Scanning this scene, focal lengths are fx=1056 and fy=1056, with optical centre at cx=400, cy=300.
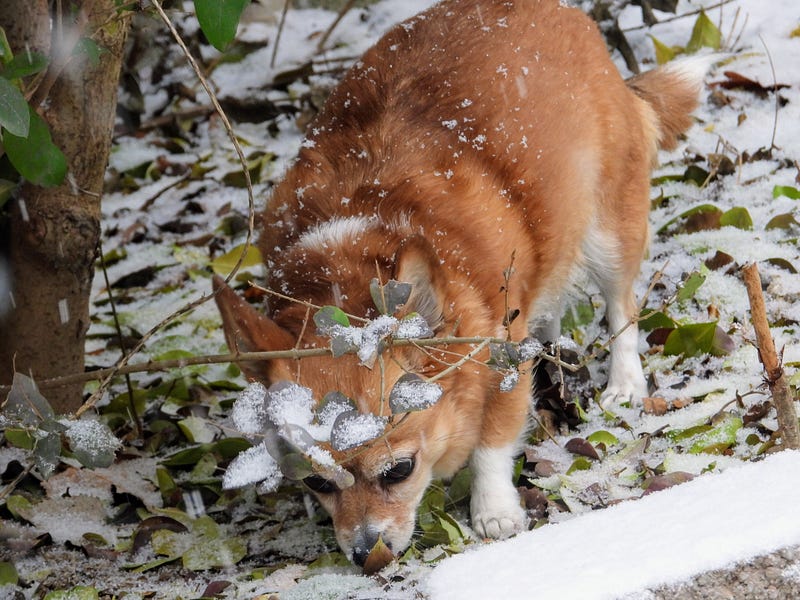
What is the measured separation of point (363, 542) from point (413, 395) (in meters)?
0.84

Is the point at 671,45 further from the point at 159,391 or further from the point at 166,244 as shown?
the point at 159,391

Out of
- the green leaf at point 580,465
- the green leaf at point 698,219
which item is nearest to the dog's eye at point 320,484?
the green leaf at point 580,465

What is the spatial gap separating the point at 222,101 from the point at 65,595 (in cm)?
341

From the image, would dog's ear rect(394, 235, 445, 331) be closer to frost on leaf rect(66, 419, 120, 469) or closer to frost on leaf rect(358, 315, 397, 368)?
frost on leaf rect(358, 315, 397, 368)

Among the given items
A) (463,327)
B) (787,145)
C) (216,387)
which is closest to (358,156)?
(463,327)

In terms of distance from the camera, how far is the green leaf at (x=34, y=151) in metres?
2.64

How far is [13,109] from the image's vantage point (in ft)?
6.98

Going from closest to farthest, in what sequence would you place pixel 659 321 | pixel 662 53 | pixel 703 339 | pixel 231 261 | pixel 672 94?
1. pixel 703 339
2. pixel 659 321
3. pixel 672 94
4. pixel 231 261
5. pixel 662 53

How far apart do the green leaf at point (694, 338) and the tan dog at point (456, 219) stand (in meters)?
0.19

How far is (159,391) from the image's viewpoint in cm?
404

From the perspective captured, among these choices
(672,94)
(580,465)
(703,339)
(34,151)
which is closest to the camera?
(34,151)

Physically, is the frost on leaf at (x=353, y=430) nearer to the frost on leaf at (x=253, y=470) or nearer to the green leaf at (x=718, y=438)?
the frost on leaf at (x=253, y=470)

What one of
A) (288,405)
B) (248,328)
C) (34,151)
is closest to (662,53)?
(248,328)

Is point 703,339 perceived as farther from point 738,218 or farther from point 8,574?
point 8,574
